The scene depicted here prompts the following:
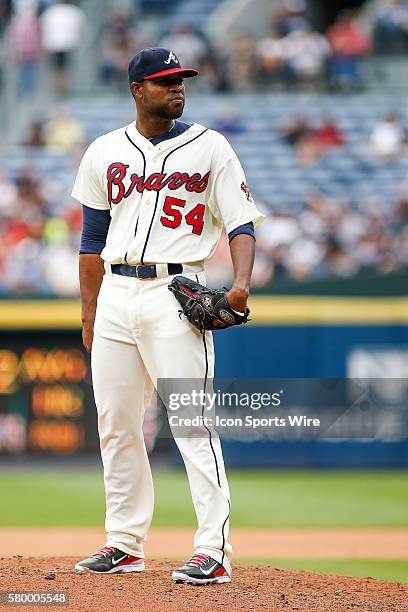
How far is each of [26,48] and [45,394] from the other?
6.33 m

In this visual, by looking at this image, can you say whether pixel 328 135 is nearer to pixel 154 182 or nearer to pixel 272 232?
pixel 272 232

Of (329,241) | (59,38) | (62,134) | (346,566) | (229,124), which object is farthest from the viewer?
(59,38)

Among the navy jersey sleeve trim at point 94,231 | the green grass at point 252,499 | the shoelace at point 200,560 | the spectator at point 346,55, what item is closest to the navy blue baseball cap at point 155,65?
the navy jersey sleeve trim at point 94,231

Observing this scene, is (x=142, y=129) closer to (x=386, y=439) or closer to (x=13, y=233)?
(x=386, y=439)

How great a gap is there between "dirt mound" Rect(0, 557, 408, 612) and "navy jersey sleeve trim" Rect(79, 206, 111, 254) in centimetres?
124

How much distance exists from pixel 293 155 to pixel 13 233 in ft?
12.9

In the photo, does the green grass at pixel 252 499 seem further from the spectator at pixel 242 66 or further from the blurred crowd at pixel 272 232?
the spectator at pixel 242 66

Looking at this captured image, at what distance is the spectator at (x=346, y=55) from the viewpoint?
54.0ft

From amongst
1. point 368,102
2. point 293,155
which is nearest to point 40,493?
point 293,155

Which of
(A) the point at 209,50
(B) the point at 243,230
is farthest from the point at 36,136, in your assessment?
(B) the point at 243,230

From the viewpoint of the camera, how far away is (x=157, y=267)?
15.2 ft

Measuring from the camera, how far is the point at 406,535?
7754 mm

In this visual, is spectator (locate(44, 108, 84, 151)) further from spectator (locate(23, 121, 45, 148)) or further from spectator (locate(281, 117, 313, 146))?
spectator (locate(281, 117, 313, 146))

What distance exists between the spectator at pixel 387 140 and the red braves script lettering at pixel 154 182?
10.5 metres
